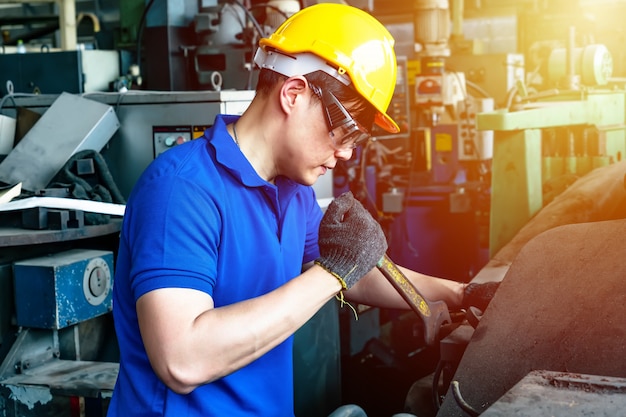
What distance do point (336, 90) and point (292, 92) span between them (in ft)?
0.24

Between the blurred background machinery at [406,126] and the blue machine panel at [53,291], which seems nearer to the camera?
the blue machine panel at [53,291]

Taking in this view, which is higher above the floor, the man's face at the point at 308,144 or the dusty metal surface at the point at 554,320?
the man's face at the point at 308,144

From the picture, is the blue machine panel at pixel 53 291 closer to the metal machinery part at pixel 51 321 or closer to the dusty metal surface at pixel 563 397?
the metal machinery part at pixel 51 321

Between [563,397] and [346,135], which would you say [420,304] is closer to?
[346,135]

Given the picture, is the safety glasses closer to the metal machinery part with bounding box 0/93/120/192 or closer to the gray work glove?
the gray work glove

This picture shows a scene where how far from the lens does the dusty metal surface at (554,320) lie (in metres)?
1.23

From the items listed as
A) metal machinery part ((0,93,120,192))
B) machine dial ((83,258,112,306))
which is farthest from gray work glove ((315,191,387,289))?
metal machinery part ((0,93,120,192))

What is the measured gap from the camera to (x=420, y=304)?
1.46 metres

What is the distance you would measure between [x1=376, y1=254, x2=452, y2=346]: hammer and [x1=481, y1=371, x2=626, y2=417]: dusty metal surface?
390 millimetres

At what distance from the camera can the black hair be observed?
126 centimetres

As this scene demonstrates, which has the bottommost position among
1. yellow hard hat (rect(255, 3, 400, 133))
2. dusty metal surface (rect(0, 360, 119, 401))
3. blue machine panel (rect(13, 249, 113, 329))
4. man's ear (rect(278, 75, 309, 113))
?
dusty metal surface (rect(0, 360, 119, 401))

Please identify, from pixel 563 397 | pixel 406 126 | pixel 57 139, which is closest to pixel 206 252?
pixel 563 397

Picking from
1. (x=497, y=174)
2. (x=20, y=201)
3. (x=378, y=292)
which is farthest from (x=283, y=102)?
(x=497, y=174)

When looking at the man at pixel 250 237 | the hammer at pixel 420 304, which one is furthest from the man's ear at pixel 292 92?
the hammer at pixel 420 304
